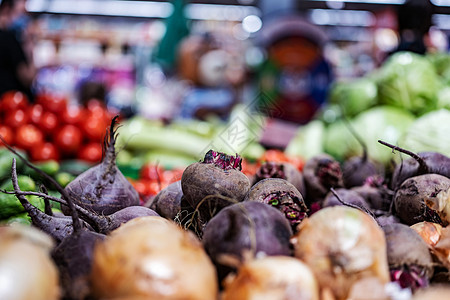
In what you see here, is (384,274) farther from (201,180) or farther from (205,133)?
(205,133)

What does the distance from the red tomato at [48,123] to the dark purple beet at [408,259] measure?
4.12 metres

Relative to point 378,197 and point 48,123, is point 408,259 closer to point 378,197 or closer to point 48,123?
point 378,197

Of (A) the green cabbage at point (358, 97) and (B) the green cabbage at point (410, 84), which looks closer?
(B) the green cabbage at point (410, 84)

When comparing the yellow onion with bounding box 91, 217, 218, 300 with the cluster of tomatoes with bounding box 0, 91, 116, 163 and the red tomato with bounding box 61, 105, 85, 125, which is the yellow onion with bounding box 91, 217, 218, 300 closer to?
the cluster of tomatoes with bounding box 0, 91, 116, 163

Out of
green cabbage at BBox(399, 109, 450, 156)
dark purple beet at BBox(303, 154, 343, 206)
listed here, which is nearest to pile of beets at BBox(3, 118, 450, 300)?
dark purple beet at BBox(303, 154, 343, 206)

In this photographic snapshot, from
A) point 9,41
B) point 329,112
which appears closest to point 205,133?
point 329,112

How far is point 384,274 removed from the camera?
1055 millimetres

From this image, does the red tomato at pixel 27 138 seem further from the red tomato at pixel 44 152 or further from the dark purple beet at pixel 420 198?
the dark purple beet at pixel 420 198

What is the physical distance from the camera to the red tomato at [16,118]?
4309mm

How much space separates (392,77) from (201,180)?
3430mm

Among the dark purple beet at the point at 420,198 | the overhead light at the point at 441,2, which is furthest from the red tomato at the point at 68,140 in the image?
the overhead light at the point at 441,2

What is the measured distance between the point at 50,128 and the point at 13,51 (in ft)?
5.03

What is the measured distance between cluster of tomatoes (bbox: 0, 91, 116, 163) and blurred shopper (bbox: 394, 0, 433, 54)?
392 centimetres

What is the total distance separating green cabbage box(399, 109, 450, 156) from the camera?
297 centimetres
